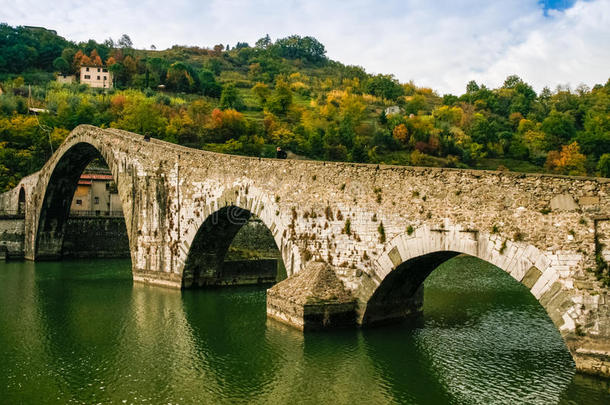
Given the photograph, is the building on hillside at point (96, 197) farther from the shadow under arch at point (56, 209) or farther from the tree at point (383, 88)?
the tree at point (383, 88)

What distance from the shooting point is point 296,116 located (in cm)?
8406

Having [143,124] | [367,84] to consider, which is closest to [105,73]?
[143,124]

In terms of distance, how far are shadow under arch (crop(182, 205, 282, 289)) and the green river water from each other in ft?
5.18

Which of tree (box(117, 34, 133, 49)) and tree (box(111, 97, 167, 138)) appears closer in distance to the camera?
tree (box(111, 97, 167, 138))

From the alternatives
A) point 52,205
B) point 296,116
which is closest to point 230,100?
point 296,116

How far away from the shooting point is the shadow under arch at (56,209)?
32.8m

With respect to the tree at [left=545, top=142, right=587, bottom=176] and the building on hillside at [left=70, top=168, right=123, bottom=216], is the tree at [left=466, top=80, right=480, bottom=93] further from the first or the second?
the building on hillside at [left=70, top=168, right=123, bottom=216]

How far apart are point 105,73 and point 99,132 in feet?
240

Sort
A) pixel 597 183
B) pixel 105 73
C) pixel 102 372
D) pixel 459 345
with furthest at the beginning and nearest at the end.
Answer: pixel 105 73 < pixel 459 345 < pixel 102 372 < pixel 597 183

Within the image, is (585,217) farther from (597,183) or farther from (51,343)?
(51,343)

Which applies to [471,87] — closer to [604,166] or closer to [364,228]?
[604,166]

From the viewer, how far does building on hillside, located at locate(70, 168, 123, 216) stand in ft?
138

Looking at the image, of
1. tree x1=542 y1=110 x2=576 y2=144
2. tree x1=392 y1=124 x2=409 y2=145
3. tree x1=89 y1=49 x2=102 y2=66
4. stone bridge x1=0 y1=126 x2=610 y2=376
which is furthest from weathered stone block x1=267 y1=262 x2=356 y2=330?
tree x1=89 y1=49 x2=102 y2=66

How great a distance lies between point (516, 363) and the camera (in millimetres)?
12594
